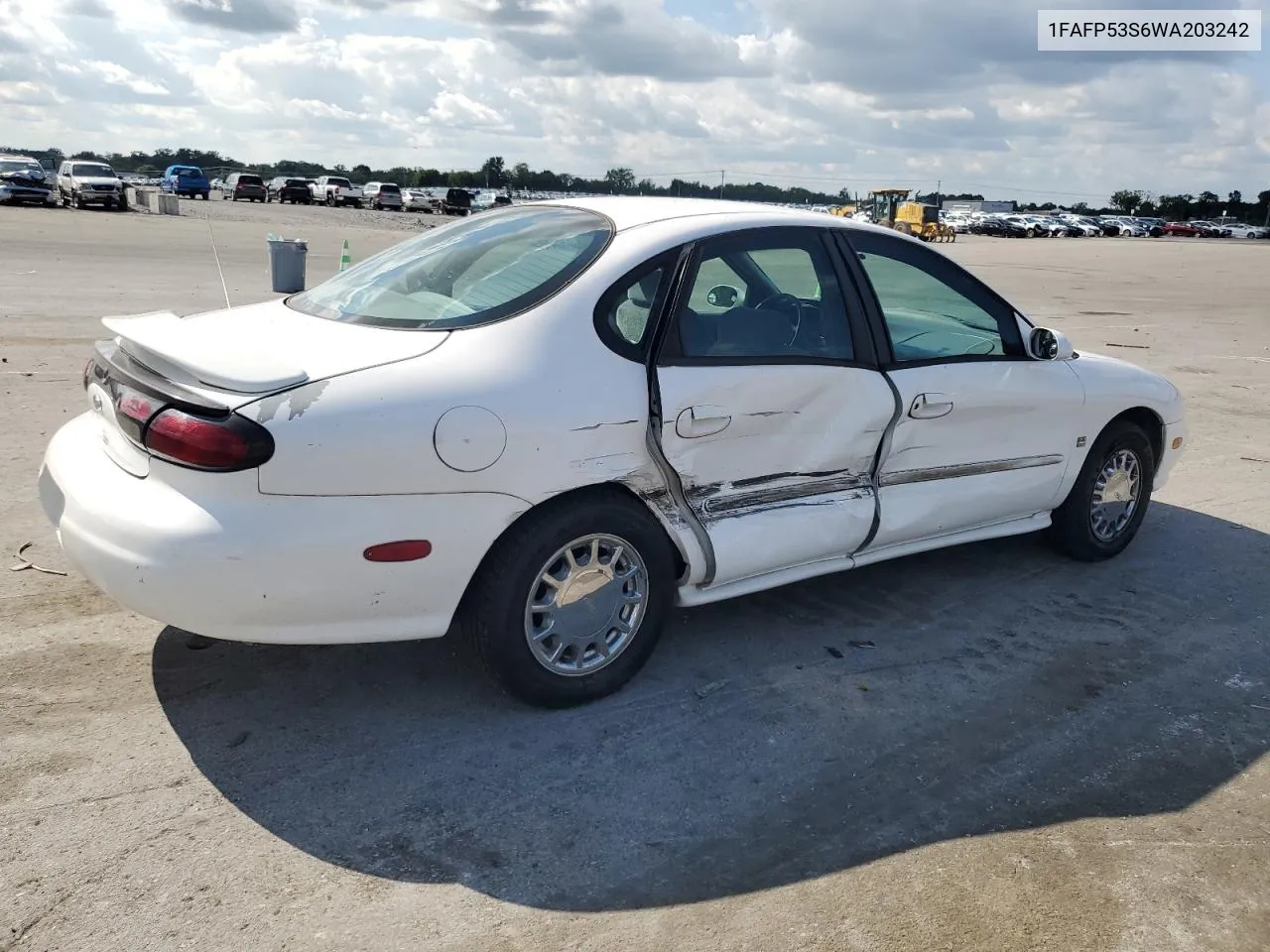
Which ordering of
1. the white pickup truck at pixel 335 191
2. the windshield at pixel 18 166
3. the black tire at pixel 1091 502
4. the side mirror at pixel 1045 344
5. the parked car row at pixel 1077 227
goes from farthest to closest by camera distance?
1. the parked car row at pixel 1077 227
2. the white pickup truck at pixel 335 191
3. the windshield at pixel 18 166
4. the black tire at pixel 1091 502
5. the side mirror at pixel 1045 344

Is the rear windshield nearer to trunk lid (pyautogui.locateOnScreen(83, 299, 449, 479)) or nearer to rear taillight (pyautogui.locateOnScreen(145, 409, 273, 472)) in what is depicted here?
trunk lid (pyautogui.locateOnScreen(83, 299, 449, 479))

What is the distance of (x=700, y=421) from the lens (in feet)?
12.1

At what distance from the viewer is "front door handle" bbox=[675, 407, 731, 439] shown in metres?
3.63

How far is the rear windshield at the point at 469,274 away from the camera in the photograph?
3576 millimetres

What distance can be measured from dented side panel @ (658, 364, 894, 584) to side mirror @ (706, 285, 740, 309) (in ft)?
1.03

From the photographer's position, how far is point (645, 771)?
3328mm

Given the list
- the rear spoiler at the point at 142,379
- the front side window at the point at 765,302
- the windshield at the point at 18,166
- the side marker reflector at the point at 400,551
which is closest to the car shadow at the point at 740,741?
the side marker reflector at the point at 400,551

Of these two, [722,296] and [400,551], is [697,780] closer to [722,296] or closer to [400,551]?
[400,551]

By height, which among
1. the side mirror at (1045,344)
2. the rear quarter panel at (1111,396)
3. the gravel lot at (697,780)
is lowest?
the gravel lot at (697,780)

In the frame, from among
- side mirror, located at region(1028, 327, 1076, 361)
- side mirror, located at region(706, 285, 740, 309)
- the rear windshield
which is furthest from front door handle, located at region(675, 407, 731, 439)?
side mirror, located at region(1028, 327, 1076, 361)

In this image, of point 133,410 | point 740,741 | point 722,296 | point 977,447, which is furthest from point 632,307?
point 977,447

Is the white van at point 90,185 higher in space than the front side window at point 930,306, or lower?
higher

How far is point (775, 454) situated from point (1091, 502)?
7.09ft

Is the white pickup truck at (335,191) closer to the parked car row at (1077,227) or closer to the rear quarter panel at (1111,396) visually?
the parked car row at (1077,227)
